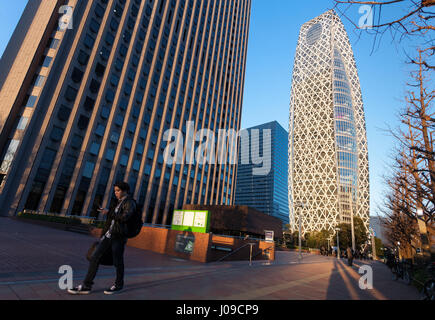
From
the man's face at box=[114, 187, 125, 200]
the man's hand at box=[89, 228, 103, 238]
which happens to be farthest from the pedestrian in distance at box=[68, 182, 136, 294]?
the man's hand at box=[89, 228, 103, 238]

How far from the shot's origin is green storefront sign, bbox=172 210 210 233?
1102 cm

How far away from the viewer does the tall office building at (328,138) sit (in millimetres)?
80125

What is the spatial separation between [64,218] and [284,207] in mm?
165807

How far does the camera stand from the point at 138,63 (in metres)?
35.2

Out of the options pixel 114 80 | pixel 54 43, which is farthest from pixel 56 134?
pixel 54 43

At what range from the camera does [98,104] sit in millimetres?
29641

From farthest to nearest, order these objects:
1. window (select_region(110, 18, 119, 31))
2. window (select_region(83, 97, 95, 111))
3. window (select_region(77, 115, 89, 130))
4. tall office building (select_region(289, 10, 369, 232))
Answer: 1. tall office building (select_region(289, 10, 369, 232))
2. window (select_region(110, 18, 119, 31))
3. window (select_region(83, 97, 95, 111))
4. window (select_region(77, 115, 89, 130))

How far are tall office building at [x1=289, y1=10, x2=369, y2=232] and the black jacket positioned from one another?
79572 millimetres

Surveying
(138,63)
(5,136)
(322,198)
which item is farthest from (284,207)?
(5,136)

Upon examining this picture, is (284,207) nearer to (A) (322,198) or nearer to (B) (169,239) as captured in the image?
(A) (322,198)

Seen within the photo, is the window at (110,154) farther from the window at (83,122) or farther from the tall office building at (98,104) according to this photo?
the window at (83,122)

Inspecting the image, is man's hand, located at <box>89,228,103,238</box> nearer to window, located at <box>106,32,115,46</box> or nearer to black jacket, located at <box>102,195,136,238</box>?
black jacket, located at <box>102,195,136,238</box>

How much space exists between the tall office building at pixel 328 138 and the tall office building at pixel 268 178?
201 ft

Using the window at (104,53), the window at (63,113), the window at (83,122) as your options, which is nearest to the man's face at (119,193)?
the window at (63,113)
